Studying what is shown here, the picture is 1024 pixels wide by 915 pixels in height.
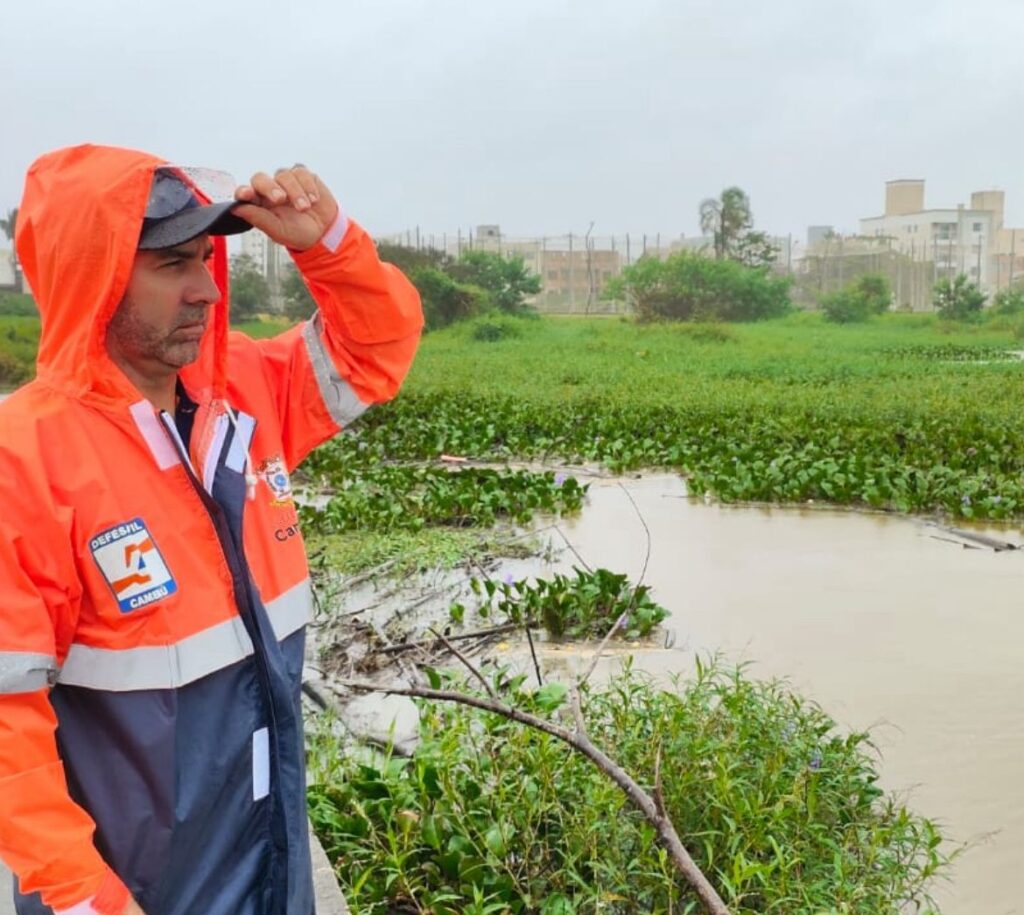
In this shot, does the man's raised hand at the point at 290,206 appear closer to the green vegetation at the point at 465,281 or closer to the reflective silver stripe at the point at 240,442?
the reflective silver stripe at the point at 240,442

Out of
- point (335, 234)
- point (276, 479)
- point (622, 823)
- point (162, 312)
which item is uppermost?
point (335, 234)

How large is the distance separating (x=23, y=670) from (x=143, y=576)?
0.20 meters

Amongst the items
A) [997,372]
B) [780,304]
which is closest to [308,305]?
[780,304]

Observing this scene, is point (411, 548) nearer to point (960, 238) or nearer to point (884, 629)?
point (884, 629)

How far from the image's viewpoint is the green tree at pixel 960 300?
3378 centimetres

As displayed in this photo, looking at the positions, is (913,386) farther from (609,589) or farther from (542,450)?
(609,589)

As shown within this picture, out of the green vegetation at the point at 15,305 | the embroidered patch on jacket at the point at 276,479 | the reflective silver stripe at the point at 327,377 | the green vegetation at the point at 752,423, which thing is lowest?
the green vegetation at the point at 752,423

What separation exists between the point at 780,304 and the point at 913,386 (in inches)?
876

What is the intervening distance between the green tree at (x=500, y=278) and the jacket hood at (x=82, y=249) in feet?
106

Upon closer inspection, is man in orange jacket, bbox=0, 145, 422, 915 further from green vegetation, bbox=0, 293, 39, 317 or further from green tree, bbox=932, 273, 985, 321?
green tree, bbox=932, 273, 985, 321

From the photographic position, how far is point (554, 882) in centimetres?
286

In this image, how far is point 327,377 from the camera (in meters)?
1.96

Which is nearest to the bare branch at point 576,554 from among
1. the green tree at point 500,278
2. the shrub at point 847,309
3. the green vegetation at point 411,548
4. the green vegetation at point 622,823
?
the green vegetation at point 411,548

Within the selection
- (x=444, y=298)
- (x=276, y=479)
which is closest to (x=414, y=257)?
(x=444, y=298)
